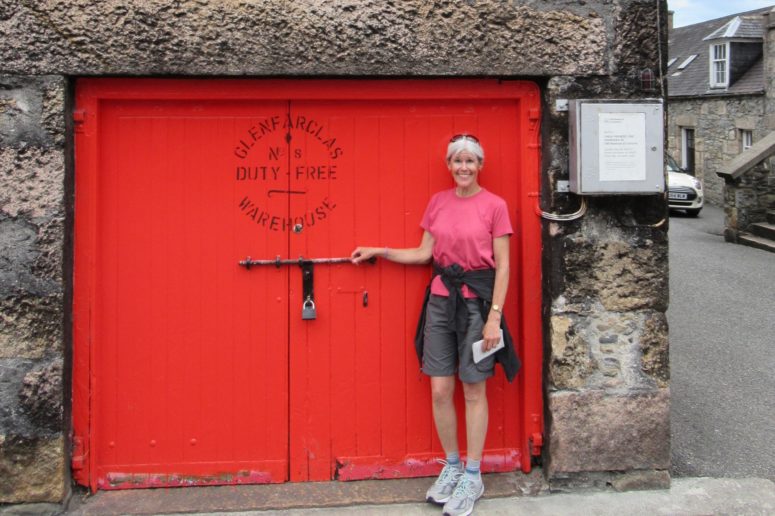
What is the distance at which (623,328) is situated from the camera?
3871 mm

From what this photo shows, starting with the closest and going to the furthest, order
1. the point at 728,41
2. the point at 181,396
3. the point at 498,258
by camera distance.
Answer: the point at 498,258
the point at 181,396
the point at 728,41

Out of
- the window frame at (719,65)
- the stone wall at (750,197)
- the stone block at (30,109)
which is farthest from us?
the window frame at (719,65)

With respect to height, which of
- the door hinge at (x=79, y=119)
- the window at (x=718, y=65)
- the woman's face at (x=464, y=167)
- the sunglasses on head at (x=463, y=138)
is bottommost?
the woman's face at (x=464, y=167)

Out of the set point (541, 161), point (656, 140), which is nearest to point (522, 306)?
point (541, 161)

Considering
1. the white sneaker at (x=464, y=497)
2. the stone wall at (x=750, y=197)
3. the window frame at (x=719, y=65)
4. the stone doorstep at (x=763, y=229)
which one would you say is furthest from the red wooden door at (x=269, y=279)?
the window frame at (x=719, y=65)

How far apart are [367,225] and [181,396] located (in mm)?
1260

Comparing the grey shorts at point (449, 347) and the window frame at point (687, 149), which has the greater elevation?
the window frame at point (687, 149)

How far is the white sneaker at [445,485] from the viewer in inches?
148

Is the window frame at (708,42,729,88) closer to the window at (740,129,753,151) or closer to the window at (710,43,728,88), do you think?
the window at (710,43,728,88)

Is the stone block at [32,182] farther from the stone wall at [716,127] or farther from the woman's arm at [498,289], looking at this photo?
the stone wall at [716,127]

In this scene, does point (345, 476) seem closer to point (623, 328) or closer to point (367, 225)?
point (367, 225)

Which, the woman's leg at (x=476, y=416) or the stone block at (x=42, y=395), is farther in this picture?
the woman's leg at (x=476, y=416)

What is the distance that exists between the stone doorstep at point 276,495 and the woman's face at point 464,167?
5.01ft

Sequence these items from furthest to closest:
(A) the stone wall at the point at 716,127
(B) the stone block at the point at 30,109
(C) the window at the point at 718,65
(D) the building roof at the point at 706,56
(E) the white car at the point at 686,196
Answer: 1. (C) the window at the point at 718,65
2. (D) the building roof at the point at 706,56
3. (A) the stone wall at the point at 716,127
4. (E) the white car at the point at 686,196
5. (B) the stone block at the point at 30,109
